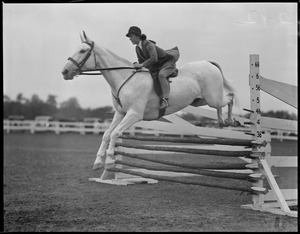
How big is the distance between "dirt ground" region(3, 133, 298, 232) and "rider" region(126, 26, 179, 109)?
46.3 inches

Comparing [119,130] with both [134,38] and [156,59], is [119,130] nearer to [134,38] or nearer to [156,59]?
[156,59]

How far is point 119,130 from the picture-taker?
14.9 feet

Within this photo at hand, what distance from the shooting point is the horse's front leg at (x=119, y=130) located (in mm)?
4406

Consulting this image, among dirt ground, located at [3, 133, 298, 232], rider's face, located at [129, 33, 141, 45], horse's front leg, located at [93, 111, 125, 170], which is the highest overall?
rider's face, located at [129, 33, 141, 45]

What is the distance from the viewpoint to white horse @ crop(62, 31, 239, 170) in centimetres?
453

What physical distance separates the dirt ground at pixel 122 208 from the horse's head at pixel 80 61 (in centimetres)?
139

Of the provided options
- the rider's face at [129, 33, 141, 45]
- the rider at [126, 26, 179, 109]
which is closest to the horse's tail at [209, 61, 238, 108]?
the rider at [126, 26, 179, 109]

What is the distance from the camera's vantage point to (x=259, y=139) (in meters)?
4.97

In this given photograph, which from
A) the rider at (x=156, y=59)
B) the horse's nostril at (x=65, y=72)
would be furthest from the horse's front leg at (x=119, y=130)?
the horse's nostril at (x=65, y=72)

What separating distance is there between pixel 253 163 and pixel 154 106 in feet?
4.14

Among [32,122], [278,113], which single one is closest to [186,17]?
[278,113]

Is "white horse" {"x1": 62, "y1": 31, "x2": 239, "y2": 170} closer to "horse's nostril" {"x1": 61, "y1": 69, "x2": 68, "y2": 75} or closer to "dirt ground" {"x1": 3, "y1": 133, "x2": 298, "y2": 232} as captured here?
"horse's nostril" {"x1": 61, "y1": 69, "x2": 68, "y2": 75}

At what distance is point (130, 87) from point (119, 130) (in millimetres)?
493

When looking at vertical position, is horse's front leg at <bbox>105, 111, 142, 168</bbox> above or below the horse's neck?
below
